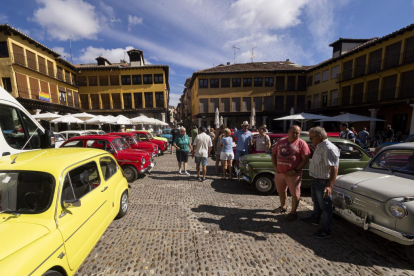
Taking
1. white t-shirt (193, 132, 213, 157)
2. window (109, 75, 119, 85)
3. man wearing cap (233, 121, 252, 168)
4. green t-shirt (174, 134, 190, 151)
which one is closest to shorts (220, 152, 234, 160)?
man wearing cap (233, 121, 252, 168)

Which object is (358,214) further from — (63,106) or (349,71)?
(63,106)

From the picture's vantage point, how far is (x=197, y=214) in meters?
4.00

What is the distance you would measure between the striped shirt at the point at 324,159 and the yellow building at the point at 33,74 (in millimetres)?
25490

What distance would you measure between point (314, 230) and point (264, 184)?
5.89 ft

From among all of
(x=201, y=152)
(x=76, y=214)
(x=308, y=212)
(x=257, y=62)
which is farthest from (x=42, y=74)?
(x=257, y=62)

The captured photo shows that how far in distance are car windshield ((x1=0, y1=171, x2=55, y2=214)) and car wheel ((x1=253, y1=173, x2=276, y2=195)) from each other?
14.8 feet

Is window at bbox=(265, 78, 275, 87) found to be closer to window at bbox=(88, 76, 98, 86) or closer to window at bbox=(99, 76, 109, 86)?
window at bbox=(99, 76, 109, 86)

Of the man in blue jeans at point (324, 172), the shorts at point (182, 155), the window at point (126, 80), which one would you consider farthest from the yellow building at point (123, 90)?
the man in blue jeans at point (324, 172)

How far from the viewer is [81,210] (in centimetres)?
230

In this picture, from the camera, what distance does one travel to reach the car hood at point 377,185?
2.56m

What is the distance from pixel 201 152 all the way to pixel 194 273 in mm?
3889

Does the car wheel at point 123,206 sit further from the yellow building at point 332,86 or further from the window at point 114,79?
the window at point 114,79

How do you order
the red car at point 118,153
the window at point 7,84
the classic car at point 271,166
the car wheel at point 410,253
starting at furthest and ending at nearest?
the window at point 7,84 < the red car at point 118,153 < the classic car at point 271,166 < the car wheel at point 410,253

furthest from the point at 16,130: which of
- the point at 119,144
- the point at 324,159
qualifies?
the point at 324,159
